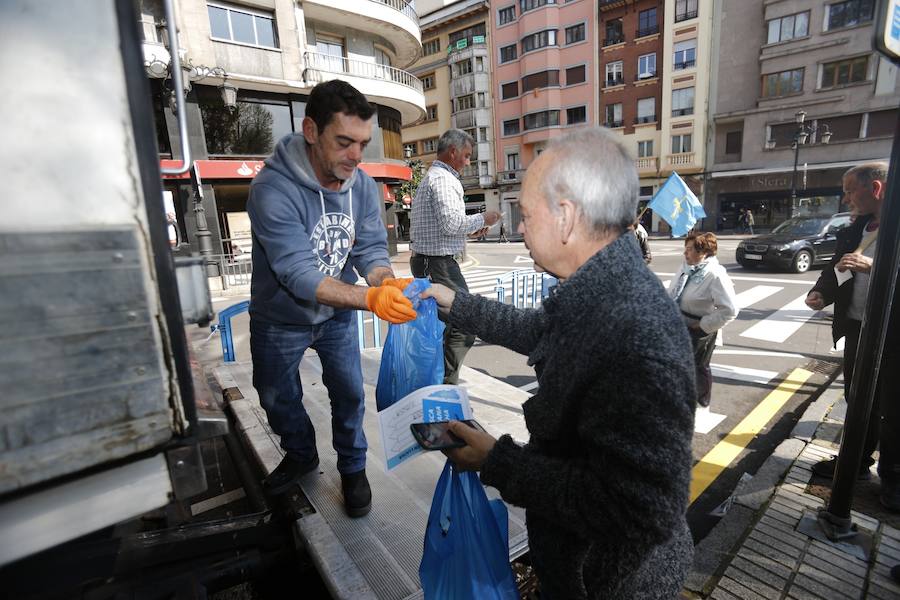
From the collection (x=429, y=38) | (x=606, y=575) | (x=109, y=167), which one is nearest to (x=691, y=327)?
(x=606, y=575)

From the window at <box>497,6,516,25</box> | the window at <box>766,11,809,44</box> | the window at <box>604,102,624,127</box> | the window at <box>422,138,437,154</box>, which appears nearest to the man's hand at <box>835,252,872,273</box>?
the window at <box>766,11,809,44</box>

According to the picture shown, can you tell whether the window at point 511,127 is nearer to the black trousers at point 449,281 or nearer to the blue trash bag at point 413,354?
the black trousers at point 449,281

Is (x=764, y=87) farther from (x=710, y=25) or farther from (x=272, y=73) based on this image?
(x=272, y=73)

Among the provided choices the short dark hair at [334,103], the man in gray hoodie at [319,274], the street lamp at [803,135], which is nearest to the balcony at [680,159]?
the street lamp at [803,135]

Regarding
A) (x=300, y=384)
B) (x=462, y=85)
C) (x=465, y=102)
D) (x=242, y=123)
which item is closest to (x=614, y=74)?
(x=465, y=102)

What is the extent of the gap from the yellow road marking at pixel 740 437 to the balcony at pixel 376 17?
18576mm

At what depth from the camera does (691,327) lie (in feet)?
12.1

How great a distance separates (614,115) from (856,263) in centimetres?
3317

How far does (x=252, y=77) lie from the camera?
1551 cm

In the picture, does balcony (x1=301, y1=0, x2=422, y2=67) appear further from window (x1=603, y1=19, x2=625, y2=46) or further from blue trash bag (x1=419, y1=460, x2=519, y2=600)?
blue trash bag (x1=419, y1=460, x2=519, y2=600)

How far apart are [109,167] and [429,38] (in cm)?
4380

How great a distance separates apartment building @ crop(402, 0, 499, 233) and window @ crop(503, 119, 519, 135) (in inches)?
46.5

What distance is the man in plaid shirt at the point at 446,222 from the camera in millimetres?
3576

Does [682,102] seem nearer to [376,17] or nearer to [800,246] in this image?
[376,17]
